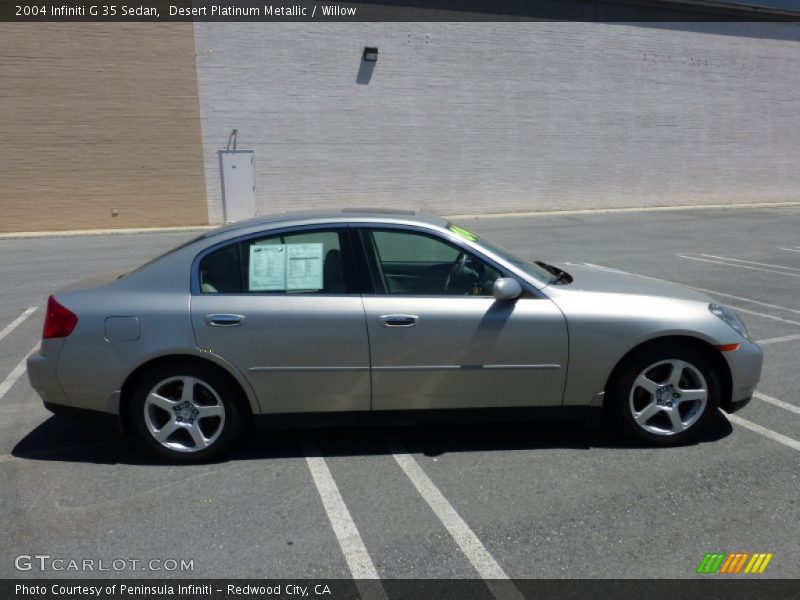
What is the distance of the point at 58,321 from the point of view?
13.5 feet

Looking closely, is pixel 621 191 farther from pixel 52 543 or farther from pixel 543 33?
pixel 52 543

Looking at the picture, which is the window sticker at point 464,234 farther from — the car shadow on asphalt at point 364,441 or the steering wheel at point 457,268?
the car shadow on asphalt at point 364,441

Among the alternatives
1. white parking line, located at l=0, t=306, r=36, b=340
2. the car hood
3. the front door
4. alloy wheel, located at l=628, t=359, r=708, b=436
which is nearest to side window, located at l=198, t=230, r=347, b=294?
the front door

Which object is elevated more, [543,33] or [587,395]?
[543,33]

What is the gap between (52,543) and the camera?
3.38 meters

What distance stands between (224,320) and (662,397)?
8.86ft

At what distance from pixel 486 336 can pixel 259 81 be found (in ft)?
57.6

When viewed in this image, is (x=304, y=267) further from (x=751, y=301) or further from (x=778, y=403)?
(x=751, y=301)

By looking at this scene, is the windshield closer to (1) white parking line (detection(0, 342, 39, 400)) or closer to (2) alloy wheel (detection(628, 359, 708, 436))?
(2) alloy wheel (detection(628, 359, 708, 436))

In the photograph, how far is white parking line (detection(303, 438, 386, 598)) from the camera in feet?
10.2

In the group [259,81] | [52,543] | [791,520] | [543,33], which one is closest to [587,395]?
[791,520]

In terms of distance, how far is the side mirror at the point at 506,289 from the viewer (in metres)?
4.01

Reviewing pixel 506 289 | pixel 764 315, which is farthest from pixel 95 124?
pixel 506 289
